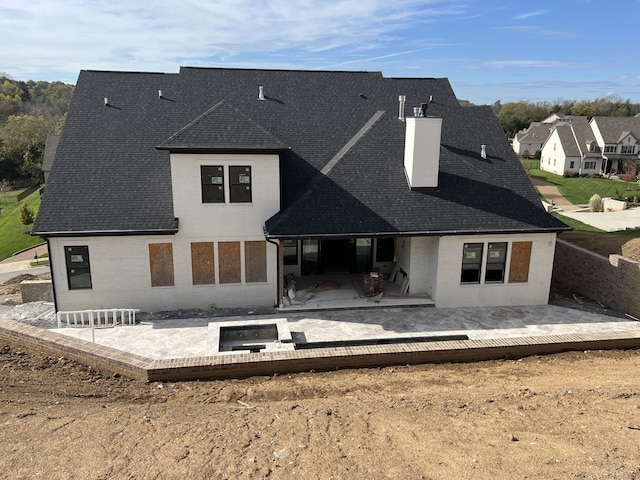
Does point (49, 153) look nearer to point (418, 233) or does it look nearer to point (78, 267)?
point (78, 267)

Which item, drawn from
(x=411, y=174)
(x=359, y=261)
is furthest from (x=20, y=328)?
(x=411, y=174)

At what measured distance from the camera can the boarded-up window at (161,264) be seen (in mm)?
14469

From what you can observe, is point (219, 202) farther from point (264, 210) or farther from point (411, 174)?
point (411, 174)

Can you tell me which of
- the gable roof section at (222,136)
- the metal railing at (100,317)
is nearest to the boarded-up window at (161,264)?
the metal railing at (100,317)

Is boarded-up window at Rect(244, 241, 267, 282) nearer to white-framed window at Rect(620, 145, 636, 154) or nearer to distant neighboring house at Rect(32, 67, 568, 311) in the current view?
distant neighboring house at Rect(32, 67, 568, 311)

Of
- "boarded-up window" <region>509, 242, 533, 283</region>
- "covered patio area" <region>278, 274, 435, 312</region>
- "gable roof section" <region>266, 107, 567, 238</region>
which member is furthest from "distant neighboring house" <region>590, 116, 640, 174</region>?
"covered patio area" <region>278, 274, 435, 312</region>

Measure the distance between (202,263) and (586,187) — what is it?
175ft

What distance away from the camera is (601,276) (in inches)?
630

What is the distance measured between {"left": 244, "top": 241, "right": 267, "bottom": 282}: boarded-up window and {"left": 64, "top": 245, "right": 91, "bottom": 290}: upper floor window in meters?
4.81

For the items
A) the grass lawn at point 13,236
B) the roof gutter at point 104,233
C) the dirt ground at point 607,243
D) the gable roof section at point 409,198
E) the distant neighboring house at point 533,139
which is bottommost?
the grass lawn at point 13,236

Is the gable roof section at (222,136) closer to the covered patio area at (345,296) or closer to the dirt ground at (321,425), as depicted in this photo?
the covered patio area at (345,296)

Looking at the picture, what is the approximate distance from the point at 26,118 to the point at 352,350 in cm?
8231

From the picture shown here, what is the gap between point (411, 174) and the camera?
15.8 metres

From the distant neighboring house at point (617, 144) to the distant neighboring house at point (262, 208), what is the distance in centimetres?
5638
